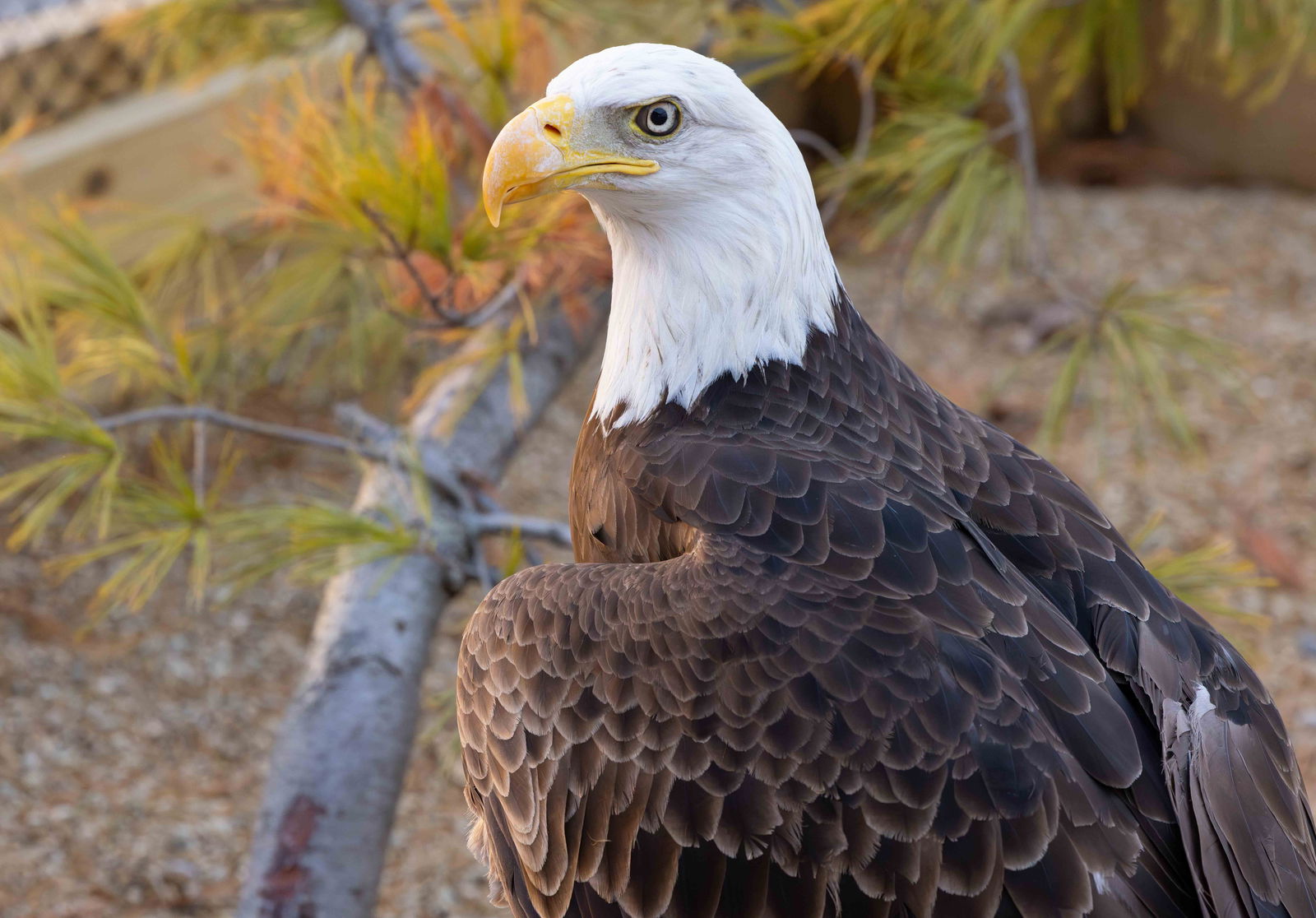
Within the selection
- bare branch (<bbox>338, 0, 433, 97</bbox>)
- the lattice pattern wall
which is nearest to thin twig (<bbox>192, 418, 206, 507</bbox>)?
bare branch (<bbox>338, 0, 433, 97</bbox>)

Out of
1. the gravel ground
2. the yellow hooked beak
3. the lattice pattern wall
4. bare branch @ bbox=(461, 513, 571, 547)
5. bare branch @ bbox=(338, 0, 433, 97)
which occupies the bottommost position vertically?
the gravel ground

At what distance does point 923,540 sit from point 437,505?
105 centimetres

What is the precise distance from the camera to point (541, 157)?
1.50 meters

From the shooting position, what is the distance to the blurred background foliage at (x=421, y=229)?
202 cm

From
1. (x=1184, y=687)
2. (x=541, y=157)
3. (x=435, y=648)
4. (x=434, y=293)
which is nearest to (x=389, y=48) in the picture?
(x=434, y=293)

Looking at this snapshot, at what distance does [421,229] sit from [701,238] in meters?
0.51

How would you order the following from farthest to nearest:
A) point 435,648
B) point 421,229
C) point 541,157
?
point 435,648, point 421,229, point 541,157

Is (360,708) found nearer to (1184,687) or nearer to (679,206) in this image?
(679,206)

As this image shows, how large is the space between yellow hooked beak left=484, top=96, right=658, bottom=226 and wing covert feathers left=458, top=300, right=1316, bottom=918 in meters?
0.32

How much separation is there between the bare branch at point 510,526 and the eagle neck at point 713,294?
0.57 metres

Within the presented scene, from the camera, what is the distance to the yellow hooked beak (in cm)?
150

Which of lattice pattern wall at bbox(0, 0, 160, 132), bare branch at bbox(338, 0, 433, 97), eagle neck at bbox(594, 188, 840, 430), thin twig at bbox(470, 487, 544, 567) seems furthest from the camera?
lattice pattern wall at bbox(0, 0, 160, 132)

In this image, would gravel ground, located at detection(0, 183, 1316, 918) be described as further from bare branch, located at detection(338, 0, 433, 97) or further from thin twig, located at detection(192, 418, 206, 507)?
bare branch, located at detection(338, 0, 433, 97)

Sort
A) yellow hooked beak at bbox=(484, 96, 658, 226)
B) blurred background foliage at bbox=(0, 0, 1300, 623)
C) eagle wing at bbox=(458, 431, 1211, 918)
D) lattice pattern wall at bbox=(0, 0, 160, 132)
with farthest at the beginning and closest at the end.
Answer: lattice pattern wall at bbox=(0, 0, 160, 132)
blurred background foliage at bbox=(0, 0, 1300, 623)
yellow hooked beak at bbox=(484, 96, 658, 226)
eagle wing at bbox=(458, 431, 1211, 918)
